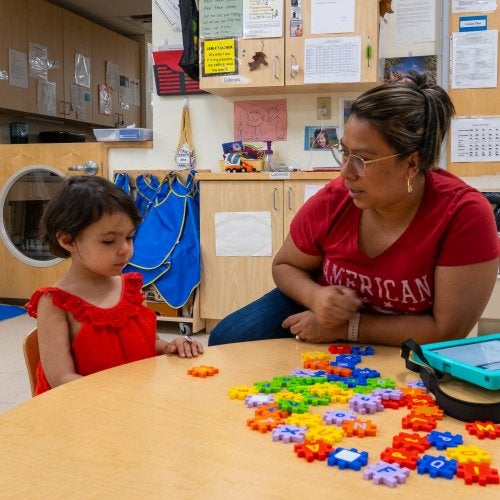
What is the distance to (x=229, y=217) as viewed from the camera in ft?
11.3

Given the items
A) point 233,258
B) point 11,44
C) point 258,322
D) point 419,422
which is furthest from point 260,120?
point 419,422

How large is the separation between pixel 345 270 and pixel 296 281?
15cm

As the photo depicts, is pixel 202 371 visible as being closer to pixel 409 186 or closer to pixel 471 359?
pixel 471 359

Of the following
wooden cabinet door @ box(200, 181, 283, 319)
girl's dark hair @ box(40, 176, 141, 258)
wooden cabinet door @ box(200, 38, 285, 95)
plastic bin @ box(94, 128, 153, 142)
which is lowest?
wooden cabinet door @ box(200, 181, 283, 319)

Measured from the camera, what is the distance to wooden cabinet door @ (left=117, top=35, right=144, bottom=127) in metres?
6.73

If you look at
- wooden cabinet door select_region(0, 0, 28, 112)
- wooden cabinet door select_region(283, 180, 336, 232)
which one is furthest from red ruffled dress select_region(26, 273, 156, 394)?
wooden cabinet door select_region(0, 0, 28, 112)

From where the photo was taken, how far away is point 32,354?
1.36 metres

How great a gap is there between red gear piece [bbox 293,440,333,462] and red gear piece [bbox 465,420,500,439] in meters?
0.21

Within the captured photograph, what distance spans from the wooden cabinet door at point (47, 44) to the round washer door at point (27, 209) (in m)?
1.22

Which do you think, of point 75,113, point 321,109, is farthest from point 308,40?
point 75,113

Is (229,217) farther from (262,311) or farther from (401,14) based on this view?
(262,311)

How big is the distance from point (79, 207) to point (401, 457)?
0.95 m

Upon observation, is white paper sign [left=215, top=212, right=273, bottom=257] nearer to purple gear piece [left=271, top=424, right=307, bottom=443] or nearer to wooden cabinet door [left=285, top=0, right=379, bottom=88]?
wooden cabinet door [left=285, top=0, right=379, bottom=88]

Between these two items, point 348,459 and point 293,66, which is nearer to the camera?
point 348,459
